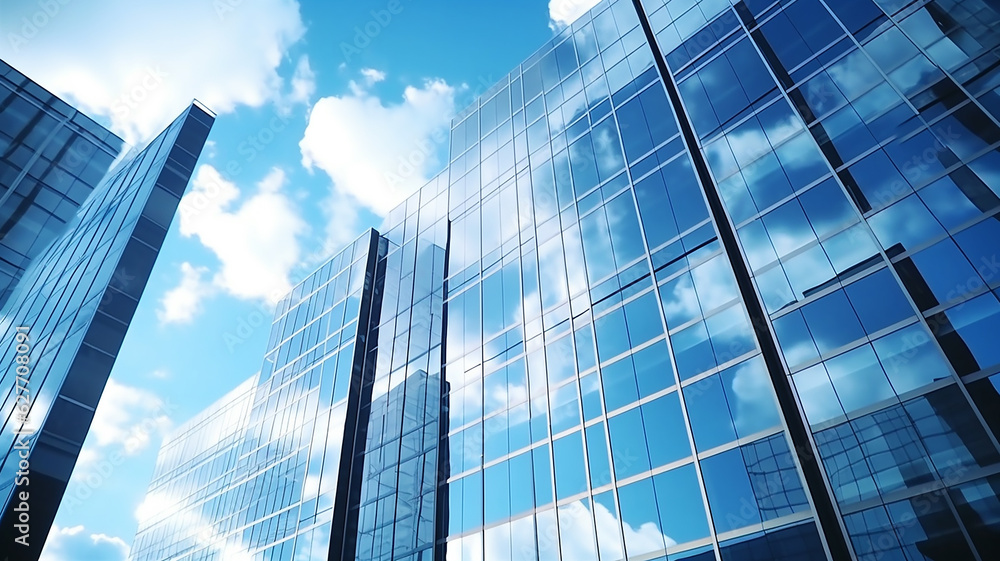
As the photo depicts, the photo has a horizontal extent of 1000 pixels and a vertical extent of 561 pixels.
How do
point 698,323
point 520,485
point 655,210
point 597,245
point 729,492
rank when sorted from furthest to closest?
1. point 597,245
2. point 655,210
3. point 520,485
4. point 698,323
5. point 729,492

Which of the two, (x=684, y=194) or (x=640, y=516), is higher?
(x=684, y=194)

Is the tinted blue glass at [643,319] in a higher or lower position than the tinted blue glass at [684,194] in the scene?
lower

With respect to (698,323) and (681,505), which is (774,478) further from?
(698,323)

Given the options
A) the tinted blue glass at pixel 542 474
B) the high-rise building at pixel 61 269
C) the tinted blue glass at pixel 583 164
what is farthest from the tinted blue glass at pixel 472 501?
the high-rise building at pixel 61 269

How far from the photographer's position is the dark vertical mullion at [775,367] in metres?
14.4

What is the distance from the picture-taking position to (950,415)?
44.8 ft

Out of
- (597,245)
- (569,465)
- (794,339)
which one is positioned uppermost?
(597,245)

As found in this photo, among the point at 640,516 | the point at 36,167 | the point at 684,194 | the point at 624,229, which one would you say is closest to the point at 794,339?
the point at 640,516

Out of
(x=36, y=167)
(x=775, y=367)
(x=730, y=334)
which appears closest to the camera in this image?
(x=775, y=367)

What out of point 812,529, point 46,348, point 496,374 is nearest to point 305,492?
point 496,374

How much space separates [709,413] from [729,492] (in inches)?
91.7

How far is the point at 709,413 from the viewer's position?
58.3 feet

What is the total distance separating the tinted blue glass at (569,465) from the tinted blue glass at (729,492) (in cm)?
445

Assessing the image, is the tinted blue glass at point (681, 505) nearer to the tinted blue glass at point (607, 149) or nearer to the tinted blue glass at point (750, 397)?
the tinted blue glass at point (750, 397)
